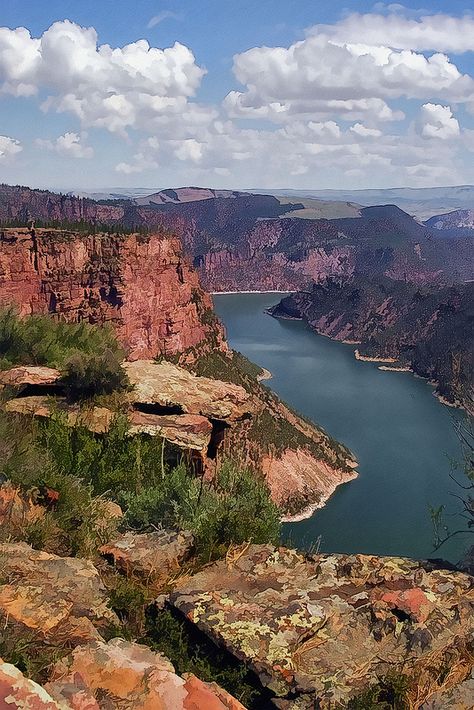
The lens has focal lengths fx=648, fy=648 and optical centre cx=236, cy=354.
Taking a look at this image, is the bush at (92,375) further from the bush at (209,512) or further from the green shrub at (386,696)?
the green shrub at (386,696)

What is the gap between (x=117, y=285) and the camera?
68812 millimetres

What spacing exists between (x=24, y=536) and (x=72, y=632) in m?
1.97

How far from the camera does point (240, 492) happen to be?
9.60m

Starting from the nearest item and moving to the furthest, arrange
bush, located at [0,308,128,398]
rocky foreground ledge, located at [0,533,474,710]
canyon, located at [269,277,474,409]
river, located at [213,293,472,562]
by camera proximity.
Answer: rocky foreground ledge, located at [0,533,474,710] < bush, located at [0,308,128,398] < river, located at [213,293,472,562] < canyon, located at [269,277,474,409]

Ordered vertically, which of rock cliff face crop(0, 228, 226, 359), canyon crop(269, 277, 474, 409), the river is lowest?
the river

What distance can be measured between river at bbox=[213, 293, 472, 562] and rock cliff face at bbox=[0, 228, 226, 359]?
73.8 ft

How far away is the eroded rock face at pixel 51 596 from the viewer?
528cm

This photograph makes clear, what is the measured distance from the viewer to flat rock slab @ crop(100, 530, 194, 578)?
6914 mm

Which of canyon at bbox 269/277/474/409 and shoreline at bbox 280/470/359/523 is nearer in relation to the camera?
shoreline at bbox 280/470/359/523

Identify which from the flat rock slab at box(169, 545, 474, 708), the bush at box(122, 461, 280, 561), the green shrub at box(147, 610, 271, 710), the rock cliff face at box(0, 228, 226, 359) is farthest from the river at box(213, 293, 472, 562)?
the rock cliff face at box(0, 228, 226, 359)

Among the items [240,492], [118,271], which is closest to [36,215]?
[118,271]

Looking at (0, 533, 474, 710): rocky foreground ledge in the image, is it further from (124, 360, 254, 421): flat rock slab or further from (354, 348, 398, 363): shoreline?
(354, 348, 398, 363): shoreline

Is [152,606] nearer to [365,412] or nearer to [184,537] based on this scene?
[184,537]

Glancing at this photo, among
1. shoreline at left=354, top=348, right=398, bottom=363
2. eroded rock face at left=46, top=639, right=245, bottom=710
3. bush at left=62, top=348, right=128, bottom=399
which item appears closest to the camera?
eroded rock face at left=46, top=639, right=245, bottom=710
